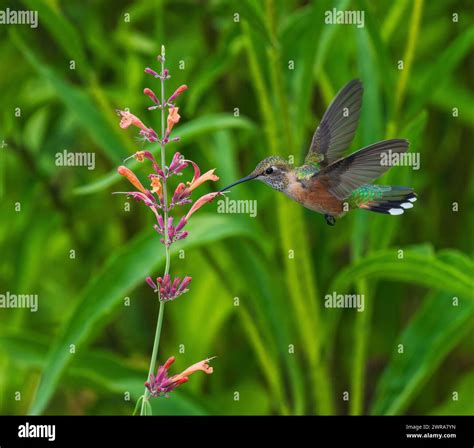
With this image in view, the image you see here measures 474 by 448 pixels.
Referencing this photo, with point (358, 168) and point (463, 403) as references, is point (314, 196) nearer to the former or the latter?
point (358, 168)

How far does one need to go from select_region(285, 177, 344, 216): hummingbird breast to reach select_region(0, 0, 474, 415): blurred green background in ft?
0.81

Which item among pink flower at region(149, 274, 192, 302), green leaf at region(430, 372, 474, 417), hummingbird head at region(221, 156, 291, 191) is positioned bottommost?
green leaf at region(430, 372, 474, 417)

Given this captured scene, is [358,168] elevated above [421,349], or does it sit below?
above

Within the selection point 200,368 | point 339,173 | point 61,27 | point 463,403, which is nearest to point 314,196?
point 339,173

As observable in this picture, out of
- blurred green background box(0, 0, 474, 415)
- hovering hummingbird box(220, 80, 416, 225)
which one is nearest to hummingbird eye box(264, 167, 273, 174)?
hovering hummingbird box(220, 80, 416, 225)

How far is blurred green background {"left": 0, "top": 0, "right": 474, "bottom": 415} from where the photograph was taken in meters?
0.81

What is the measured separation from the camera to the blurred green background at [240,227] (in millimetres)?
812

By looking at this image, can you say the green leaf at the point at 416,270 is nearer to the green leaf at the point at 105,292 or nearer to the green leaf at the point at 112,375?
the green leaf at the point at 105,292

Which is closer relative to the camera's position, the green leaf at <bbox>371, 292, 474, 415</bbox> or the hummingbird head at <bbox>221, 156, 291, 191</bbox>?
the hummingbird head at <bbox>221, 156, 291, 191</bbox>

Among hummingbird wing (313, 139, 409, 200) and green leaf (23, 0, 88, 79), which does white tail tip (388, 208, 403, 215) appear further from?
green leaf (23, 0, 88, 79)

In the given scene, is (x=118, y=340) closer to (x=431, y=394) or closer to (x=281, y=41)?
(x=431, y=394)

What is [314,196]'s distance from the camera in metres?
0.48

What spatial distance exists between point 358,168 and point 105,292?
15.6 inches

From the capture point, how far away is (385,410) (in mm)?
927
